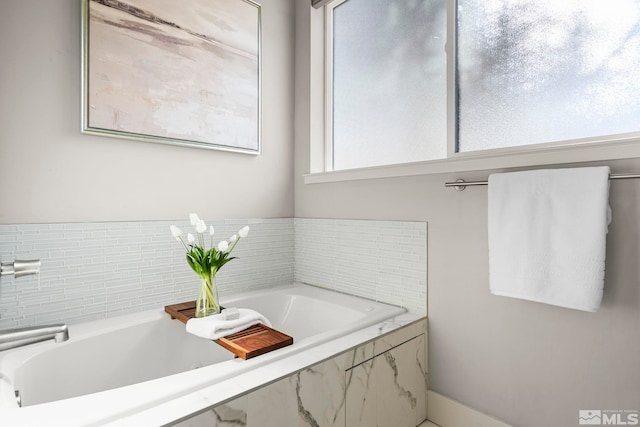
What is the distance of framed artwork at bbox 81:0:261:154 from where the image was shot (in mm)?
1547

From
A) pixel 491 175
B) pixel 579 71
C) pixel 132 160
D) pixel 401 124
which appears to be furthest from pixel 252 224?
pixel 579 71

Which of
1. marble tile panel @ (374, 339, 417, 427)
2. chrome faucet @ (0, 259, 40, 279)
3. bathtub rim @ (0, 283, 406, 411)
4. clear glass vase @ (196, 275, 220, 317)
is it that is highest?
chrome faucet @ (0, 259, 40, 279)

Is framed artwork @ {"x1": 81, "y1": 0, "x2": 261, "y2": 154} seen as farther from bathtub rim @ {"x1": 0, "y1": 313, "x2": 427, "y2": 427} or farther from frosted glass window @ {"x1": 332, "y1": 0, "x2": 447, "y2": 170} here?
bathtub rim @ {"x1": 0, "y1": 313, "x2": 427, "y2": 427}

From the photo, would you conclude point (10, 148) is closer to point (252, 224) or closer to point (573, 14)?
point (252, 224)

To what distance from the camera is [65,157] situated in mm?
1498

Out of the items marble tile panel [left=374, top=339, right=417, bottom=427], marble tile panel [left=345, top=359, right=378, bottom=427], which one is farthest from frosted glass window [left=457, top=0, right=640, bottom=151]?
marble tile panel [left=345, top=359, right=378, bottom=427]

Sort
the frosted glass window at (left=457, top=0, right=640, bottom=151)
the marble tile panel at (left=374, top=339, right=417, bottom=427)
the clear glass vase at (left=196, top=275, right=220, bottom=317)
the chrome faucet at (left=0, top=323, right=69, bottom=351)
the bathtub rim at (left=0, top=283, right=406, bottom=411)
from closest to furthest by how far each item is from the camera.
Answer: the bathtub rim at (left=0, top=283, right=406, bottom=411)
the chrome faucet at (left=0, top=323, right=69, bottom=351)
the frosted glass window at (left=457, top=0, right=640, bottom=151)
the marble tile panel at (left=374, top=339, right=417, bottom=427)
the clear glass vase at (left=196, top=275, right=220, bottom=317)

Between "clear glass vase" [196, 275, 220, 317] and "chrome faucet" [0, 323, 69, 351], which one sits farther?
"clear glass vase" [196, 275, 220, 317]

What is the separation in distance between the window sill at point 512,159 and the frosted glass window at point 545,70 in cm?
13

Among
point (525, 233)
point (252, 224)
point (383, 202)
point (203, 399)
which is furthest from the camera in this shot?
point (252, 224)

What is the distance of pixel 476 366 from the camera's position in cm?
152

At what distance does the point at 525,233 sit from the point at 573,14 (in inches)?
34.6

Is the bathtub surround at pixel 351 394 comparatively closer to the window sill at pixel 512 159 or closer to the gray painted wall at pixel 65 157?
the window sill at pixel 512 159

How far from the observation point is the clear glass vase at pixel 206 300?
1.50 m
